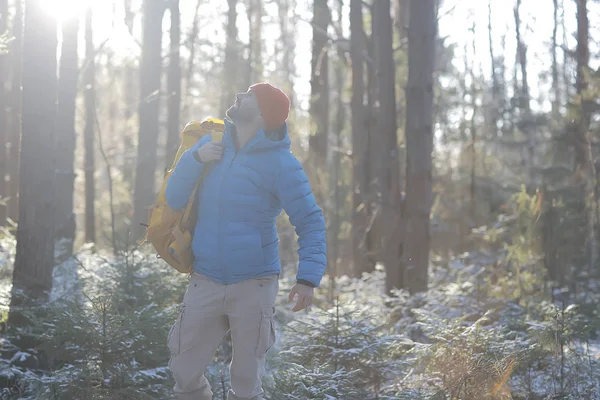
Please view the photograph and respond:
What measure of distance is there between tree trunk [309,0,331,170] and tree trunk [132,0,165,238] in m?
3.58

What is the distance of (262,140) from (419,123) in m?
5.20

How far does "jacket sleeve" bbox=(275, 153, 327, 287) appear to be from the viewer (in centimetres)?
390

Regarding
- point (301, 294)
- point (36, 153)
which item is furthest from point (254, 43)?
point (301, 294)

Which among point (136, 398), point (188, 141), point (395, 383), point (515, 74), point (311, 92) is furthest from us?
point (515, 74)

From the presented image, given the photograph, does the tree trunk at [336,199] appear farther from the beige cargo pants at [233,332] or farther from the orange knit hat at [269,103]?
the orange knit hat at [269,103]

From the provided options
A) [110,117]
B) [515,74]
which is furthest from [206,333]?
[110,117]

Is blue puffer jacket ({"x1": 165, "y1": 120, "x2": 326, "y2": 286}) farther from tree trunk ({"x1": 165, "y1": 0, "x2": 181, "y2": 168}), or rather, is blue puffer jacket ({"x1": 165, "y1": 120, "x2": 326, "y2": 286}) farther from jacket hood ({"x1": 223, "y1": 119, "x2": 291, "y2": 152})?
tree trunk ({"x1": 165, "y1": 0, "x2": 181, "y2": 168})

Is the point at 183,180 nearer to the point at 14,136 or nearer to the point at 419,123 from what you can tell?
the point at 419,123

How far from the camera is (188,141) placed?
4289mm

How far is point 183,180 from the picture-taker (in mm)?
4047

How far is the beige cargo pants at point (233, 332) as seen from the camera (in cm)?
397

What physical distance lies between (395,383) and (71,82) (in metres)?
9.30

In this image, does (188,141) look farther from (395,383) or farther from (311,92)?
(311,92)

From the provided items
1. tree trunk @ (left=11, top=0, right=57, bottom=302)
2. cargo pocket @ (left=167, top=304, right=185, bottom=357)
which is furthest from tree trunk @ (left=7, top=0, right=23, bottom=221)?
cargo pocket @ (left=167, top=304, right=185, bottom=357)
